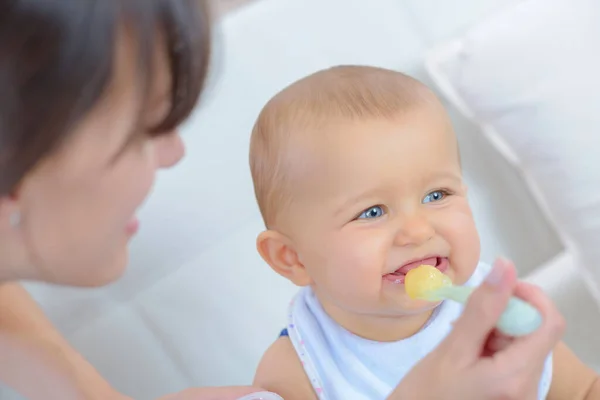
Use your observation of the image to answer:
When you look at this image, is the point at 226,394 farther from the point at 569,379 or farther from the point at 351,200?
the point at 569,379

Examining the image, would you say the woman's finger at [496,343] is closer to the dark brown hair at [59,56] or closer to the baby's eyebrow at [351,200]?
the baby's eyebrow at [351,200]

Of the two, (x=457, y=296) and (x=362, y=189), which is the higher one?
(x=362, y=189)

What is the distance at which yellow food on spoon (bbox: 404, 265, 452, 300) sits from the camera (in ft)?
2.03

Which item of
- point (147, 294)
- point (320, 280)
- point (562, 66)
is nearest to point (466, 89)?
point (562, 66)

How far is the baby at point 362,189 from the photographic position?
68 cm

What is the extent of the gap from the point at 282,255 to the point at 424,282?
0.20 metres

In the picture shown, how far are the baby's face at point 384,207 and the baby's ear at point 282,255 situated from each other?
0.14ft

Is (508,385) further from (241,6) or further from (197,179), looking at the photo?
(241,6)

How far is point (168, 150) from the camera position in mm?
595

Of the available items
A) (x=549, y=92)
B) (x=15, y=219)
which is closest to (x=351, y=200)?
(x=15, y=219)

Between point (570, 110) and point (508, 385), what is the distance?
64 cm

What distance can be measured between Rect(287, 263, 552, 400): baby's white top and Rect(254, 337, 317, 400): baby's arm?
11 mm

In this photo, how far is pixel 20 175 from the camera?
46cm

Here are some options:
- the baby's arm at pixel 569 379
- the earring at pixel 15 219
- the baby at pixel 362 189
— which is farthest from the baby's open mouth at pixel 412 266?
the earring at pixel 15 219
